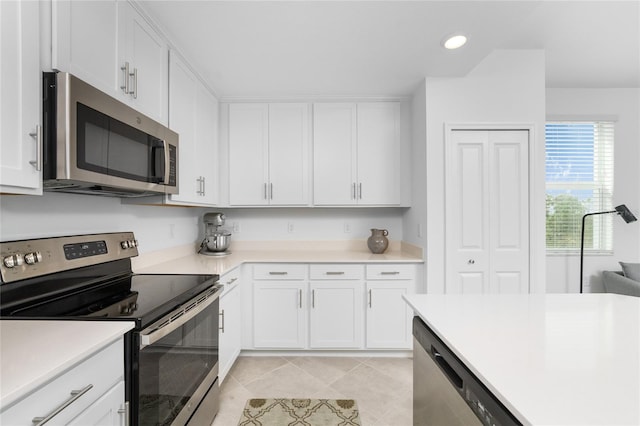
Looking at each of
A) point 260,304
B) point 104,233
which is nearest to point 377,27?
point 104,233

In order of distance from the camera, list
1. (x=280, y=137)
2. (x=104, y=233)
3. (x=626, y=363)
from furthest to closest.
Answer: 1. (x=280, y=137)
2. (x=104, y=233)
3. (x=626, y=363)

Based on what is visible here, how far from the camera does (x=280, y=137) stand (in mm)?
3059

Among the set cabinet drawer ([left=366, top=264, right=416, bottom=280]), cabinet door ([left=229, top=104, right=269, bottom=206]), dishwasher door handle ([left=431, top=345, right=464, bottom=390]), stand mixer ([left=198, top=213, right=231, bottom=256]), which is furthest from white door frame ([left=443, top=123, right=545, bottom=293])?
stand mixer ([left=198, top=213, right=231, bottom=256])

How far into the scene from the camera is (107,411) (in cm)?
98

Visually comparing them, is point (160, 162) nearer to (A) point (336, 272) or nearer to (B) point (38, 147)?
(B) point (38, 147)

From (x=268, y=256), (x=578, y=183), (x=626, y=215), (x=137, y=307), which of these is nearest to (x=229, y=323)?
(x=268, y=256)

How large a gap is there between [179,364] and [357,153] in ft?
7.56

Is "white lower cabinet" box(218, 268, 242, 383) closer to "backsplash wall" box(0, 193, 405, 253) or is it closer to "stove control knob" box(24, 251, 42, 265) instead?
"backsplash wall" box(0, 193, 405, 253)

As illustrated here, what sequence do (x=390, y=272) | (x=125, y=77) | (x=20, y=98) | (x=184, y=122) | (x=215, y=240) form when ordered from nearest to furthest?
(x=20, y=98) < (x=125, y=77) < (x=184, y=122) < (x=390, y=272) < (x=215, y=240)

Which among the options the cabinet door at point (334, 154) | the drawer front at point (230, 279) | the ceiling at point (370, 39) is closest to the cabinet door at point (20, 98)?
the ceiling at point (370, 39)

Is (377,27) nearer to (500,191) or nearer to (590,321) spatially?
(500,191)

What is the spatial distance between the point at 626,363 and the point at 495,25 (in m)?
1.88

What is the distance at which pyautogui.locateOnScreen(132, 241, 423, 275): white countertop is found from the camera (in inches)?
86.0

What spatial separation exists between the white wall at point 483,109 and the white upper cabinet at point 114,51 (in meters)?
2.02
